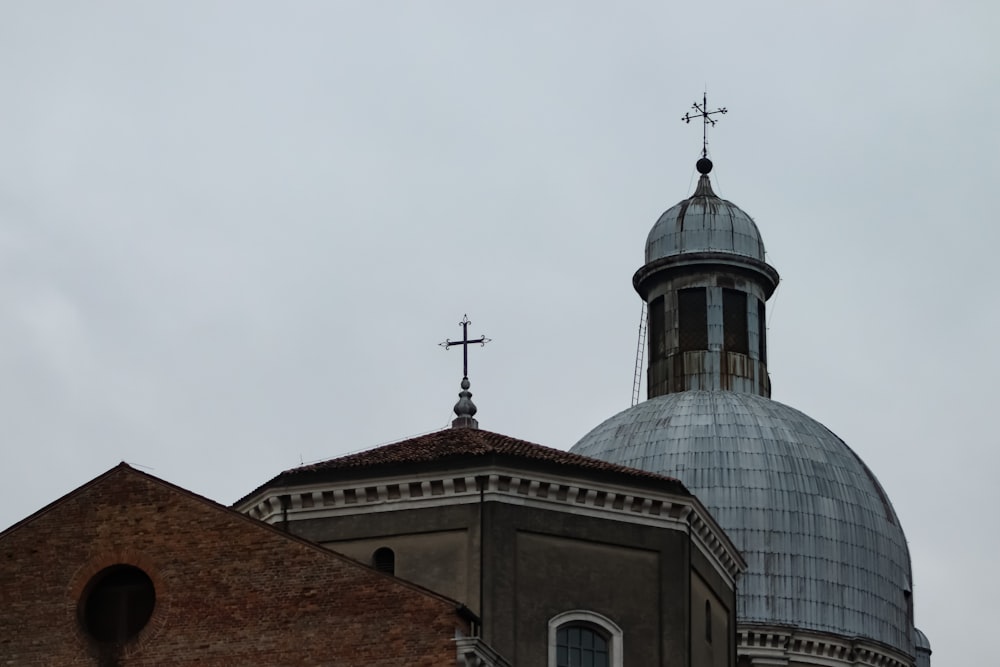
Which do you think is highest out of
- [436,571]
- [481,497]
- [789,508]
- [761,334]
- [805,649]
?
[761,334]

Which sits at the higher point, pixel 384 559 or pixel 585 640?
pixel 384 559

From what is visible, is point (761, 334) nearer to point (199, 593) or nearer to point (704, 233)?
point (704, 233)

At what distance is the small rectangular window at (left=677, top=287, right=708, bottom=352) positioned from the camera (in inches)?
2291

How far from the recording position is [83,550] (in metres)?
33.2

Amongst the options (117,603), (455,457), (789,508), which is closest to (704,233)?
(789,508)

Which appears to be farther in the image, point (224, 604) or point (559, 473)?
point (559, 473)

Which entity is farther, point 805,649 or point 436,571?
point 805,649

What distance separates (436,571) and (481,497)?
4.32 ft

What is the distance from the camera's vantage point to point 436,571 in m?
37.1

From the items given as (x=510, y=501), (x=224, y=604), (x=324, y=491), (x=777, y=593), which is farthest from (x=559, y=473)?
(x=777, y=593)

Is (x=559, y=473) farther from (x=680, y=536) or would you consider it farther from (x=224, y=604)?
(x=224, y=604)

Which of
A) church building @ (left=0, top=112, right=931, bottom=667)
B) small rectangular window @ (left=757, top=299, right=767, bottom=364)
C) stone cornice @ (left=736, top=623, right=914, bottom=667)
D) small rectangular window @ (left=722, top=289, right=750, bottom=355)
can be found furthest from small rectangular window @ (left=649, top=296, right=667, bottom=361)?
stone cornice @ (left=736, top=623, right=914, bottom=667)

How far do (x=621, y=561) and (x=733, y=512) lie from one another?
1521 cm

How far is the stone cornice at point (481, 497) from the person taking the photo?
3716cm
